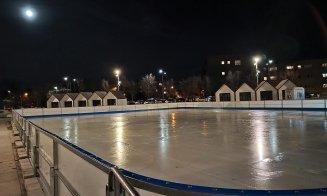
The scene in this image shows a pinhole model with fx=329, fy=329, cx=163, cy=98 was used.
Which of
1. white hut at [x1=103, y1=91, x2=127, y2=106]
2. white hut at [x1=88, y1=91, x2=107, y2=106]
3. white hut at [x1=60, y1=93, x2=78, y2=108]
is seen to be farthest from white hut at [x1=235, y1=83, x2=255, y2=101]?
white hut at [x1=60, y1=93, x2=78, y2=108]

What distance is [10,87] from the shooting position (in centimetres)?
11706

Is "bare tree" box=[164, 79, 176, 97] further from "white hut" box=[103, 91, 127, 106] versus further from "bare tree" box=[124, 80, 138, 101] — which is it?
"white hut" box=[103, 91, 127, 106]

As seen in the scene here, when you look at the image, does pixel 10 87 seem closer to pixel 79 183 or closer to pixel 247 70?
pixel 247 70

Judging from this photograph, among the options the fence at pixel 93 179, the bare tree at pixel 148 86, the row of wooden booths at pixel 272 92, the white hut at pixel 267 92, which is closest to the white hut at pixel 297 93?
the row of wooden booths at pixel 272 92

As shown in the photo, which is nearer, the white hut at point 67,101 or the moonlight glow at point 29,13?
the moonlight glow at point 29,13

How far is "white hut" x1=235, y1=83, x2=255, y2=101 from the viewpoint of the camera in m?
45.0

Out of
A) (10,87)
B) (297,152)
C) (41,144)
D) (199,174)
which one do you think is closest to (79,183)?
(41,144)

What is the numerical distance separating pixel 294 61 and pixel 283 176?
308 feet

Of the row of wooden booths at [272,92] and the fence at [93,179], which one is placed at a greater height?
the row of wooden booths at [272,92]

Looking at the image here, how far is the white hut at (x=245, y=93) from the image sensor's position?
148 feet

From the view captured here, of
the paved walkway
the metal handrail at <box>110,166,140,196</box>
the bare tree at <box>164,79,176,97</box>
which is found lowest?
the paved walkway

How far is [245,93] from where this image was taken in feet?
151

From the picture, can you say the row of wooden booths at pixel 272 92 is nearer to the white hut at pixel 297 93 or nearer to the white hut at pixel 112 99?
the white hut at pixel 297 93

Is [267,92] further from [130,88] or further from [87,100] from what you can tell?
[130,88]
